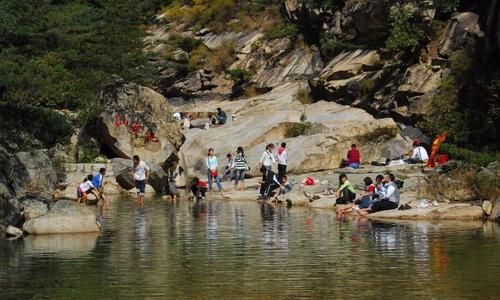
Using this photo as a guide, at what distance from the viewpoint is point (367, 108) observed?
49.2m

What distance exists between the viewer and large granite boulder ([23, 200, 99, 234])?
25547mm

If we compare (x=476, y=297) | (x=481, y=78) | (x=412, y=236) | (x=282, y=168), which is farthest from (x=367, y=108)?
(x=476, y=297)

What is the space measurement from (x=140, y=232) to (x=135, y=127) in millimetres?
19537

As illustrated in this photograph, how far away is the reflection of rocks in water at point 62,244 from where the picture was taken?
22656 millimetres

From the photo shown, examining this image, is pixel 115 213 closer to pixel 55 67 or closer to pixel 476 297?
pixel 476 297

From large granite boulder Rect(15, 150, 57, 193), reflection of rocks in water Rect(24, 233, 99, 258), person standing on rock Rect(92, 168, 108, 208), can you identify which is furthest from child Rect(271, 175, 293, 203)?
reflection of rocks in water Rect(24, 233, 99, 258)

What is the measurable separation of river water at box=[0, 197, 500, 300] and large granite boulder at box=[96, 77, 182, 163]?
620 inches

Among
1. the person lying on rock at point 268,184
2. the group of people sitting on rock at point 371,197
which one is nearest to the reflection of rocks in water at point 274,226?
the person lying on rock at point 268,184

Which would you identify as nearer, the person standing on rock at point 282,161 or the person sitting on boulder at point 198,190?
the person sitting on boulder at point 198,190

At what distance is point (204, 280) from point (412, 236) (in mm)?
7558

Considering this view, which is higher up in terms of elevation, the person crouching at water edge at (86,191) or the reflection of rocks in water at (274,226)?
the person crouching at water edge at (86,191)

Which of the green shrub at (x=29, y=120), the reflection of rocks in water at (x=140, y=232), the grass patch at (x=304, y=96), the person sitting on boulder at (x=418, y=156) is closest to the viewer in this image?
the reflection of rocks in water at (x=140, y=232)

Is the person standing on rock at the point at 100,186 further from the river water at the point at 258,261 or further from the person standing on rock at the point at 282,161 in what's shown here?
the person standing on rock at the point at 282,161

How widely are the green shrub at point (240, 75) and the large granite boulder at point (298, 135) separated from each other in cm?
1118
